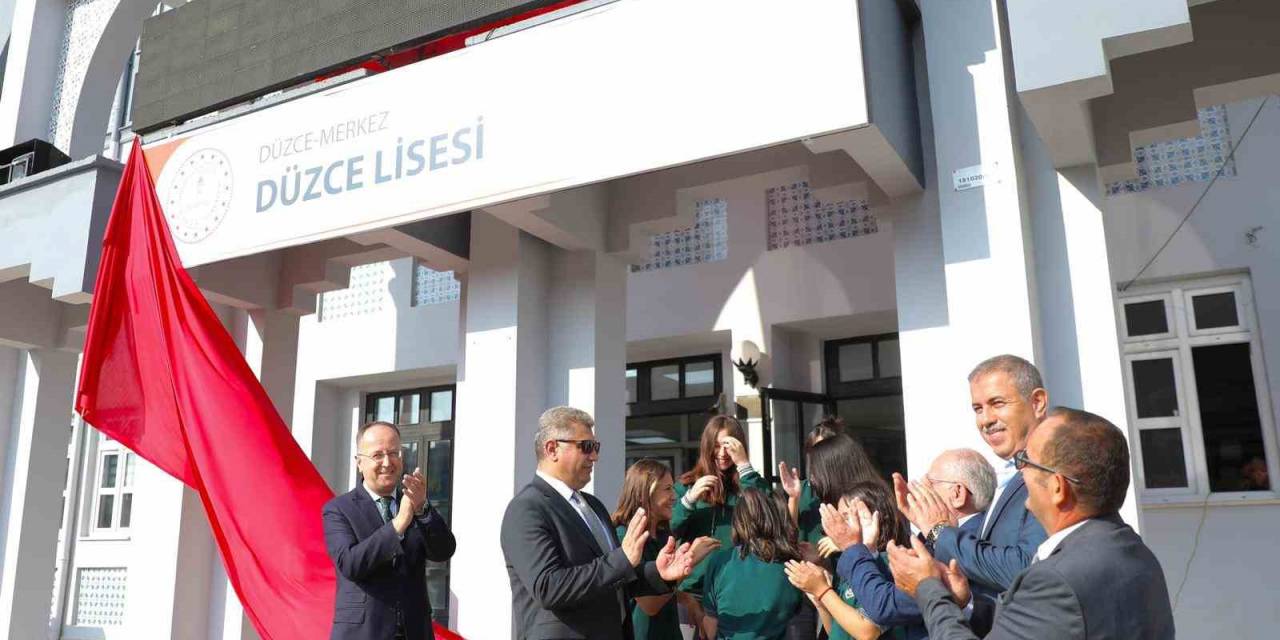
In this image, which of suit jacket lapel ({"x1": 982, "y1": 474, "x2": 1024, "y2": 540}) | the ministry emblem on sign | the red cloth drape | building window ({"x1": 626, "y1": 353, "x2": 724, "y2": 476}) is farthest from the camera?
building window ({"x1": 626, "y1": 353, "x2": 724, "y2": 476})

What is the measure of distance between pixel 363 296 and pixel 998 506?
8.06 metres

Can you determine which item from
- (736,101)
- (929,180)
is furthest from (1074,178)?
(736,101)

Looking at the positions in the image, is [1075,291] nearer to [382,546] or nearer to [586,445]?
[586,445]

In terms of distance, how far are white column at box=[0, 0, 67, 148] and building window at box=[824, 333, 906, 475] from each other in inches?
250

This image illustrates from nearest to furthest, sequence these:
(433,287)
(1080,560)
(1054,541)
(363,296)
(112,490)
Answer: (1080,560) < (1054,541) < (433,287) < (363,296) < (112,490)

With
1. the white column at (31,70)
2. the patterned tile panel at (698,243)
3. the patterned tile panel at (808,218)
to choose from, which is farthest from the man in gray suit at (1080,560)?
the white column at (31,70)

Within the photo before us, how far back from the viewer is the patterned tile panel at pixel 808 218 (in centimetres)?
706

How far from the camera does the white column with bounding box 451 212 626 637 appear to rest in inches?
201

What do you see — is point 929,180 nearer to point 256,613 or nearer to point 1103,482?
point 1103,482

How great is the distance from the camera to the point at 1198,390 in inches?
238

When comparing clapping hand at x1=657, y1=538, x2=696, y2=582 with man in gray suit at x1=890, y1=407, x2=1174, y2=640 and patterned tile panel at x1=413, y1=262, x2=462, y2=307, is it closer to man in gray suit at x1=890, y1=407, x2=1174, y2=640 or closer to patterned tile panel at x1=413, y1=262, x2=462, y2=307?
man in gray suit at x1=890, y1=407, x2=1174, y2=640

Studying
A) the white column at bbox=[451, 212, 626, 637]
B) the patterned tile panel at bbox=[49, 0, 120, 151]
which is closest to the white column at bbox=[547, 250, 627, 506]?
the white column at bbox=[451, 212, 626, 637]

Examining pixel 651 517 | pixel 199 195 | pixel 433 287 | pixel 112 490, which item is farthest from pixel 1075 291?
pixel 112 490

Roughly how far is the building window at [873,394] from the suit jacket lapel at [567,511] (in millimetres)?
4509
